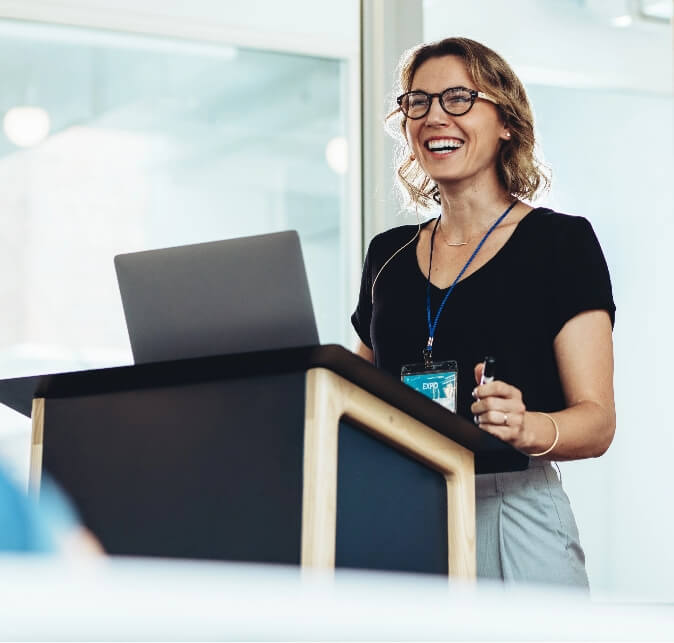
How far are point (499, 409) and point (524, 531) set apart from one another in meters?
0.43

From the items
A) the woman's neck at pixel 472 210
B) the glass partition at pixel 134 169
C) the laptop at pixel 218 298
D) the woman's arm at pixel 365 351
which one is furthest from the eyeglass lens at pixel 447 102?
the glass partition at pixel 134 169

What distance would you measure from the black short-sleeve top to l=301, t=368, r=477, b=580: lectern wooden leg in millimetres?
460

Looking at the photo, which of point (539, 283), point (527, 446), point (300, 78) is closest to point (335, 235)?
point (300, 78)

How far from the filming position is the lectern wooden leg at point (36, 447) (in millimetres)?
1385

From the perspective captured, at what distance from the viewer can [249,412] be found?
3.87ft

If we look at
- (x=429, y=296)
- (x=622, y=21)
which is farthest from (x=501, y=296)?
(x=622, y=21)

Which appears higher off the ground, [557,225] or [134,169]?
[134,169]

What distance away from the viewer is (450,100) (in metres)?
2.01

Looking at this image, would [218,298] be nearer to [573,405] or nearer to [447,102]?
[573,405]

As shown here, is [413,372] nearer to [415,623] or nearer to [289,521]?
[289,521]

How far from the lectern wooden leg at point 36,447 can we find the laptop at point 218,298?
14 centimetres

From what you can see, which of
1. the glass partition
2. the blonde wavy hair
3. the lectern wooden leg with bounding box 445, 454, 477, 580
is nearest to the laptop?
the lectern wooden leg with bounding box 445, 454, 477, 580

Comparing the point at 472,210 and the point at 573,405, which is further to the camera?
the point at 472,210

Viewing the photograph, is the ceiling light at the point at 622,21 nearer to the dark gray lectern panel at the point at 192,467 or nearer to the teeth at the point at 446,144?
the teeth at the point at 446,144
